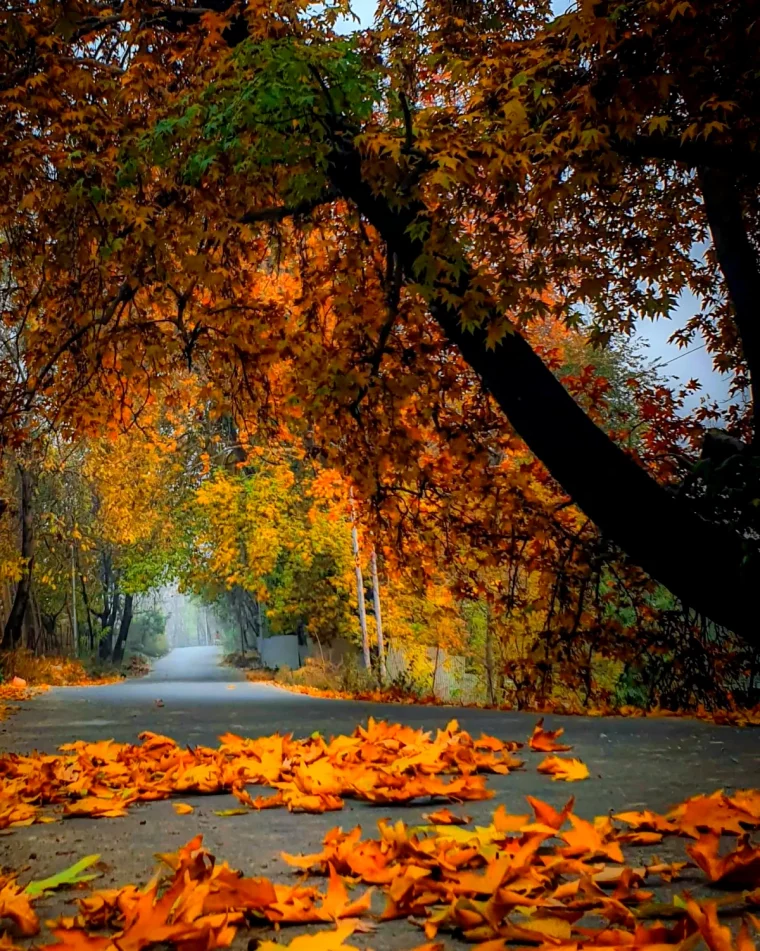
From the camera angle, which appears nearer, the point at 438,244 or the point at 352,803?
the point at 352,803

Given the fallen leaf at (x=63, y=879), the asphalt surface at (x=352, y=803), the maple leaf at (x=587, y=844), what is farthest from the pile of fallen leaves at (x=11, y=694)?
the maple leaf at (x=587, y=844)

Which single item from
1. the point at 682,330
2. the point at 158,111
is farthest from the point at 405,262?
the point at 682,330

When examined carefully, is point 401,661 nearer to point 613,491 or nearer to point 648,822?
point 613,491

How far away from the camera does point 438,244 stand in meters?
3.87

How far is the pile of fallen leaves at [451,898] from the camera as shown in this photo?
154 centimetres

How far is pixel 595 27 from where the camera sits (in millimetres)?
3572

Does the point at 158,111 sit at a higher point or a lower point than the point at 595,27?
higher

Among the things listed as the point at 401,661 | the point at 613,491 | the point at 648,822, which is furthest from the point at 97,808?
the point at 401,661

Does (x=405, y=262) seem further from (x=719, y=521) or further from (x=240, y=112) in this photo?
(x=719, y=521)

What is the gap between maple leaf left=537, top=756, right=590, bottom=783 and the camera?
3465mm

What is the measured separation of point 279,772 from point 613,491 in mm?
1975

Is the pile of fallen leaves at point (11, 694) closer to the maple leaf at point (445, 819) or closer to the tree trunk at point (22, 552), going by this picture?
the tree trunk at point (22, 552)

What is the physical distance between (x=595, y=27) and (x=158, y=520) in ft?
62.6

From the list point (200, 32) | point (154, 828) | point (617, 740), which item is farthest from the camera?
point (200, 32)
